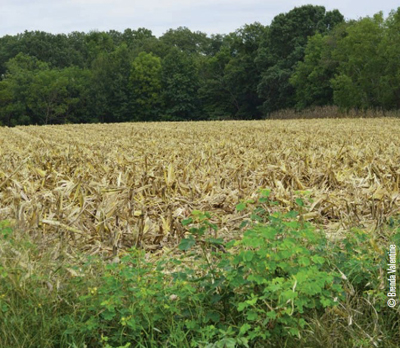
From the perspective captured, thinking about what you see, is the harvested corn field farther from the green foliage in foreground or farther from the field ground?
the green foliage in foreground

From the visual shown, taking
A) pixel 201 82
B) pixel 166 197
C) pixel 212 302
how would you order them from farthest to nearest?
pixel 201 82 < pixel 166 197 < pixel 212 302

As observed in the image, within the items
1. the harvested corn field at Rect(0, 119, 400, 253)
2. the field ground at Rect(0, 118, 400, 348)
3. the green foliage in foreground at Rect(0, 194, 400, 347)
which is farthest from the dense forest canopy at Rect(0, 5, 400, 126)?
the green foliage in foreground at Rect(0, 194, 400, 347)

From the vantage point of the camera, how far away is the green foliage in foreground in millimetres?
3732

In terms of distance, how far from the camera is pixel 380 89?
167 feet

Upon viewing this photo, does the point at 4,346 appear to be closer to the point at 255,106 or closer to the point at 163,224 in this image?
the point at 163,224

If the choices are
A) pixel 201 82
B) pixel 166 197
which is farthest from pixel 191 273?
pixel 201 82

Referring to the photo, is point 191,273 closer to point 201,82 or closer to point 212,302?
point 212,302

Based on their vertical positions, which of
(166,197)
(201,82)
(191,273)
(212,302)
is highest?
(201,82)

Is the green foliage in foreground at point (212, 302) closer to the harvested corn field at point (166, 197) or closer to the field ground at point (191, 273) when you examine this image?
the field ground at point (191, 273)

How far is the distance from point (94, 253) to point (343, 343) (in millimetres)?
2195

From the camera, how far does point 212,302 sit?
13.0 ft

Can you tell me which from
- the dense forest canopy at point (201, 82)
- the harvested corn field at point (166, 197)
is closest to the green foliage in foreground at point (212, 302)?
the harvested corn field at point (166, 197)

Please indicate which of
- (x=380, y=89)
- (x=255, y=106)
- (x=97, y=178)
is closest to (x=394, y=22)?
(x=380, y=89)

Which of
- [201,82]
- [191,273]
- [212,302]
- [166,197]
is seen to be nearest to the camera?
[212,302]
